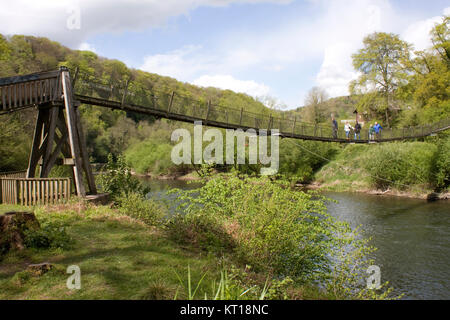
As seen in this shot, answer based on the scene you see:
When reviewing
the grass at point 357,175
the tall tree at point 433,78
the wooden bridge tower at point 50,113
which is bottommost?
the grass at point 357,175

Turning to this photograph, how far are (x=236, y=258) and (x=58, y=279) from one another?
3.37 m

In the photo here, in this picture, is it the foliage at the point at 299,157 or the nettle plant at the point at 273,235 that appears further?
the foliage at the point at 299,157

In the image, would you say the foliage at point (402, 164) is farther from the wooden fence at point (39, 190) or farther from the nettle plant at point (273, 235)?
the wooden fence at point (39, 190)

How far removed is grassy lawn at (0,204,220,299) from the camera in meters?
4.28

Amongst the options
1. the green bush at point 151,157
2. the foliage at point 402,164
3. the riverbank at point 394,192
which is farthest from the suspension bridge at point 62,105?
the green bush at point 151,157

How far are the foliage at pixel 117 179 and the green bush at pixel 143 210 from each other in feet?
4.97

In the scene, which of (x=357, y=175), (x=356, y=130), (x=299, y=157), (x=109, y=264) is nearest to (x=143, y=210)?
(x=109, y=264)

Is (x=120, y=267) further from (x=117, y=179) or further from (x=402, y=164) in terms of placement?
(x=402, y=164)

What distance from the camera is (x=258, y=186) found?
29.4 ft

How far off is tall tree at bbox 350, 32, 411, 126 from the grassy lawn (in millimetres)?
35718

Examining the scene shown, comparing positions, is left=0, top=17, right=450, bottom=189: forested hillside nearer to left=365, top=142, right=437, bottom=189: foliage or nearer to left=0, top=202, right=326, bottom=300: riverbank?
left=365, top=142, right=437, bottom=189: foliage

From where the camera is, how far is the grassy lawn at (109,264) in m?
4.28

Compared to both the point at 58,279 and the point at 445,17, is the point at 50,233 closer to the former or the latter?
the point at 58,279

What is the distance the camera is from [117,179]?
11.4m
